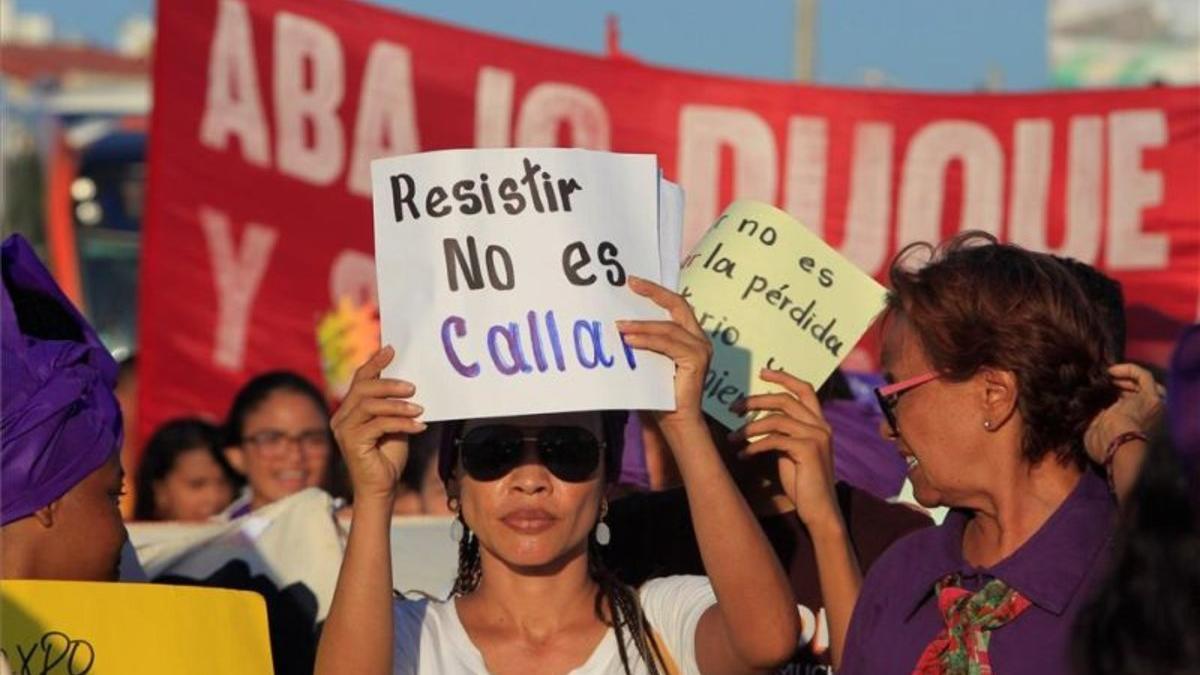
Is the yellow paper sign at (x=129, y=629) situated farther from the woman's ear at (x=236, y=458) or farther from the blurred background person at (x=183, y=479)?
the blurred background person at (x=183, y=479)

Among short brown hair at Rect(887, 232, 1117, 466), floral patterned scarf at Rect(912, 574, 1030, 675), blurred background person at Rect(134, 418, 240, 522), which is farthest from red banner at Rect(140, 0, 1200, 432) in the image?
floral patterned scarf at Rect(912, 574, 1030, 675)

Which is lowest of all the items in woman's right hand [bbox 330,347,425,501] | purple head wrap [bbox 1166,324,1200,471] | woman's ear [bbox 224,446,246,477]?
woman's ear [bbox 224,446,246,477]

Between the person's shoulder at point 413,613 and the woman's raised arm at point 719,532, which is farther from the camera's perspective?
the person's shoulder at point 413,613

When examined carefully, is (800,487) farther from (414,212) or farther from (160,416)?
(160,416)

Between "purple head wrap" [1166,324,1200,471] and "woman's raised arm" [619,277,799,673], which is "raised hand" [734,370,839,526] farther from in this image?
"purple head wrap" [1166,324,1200,471]

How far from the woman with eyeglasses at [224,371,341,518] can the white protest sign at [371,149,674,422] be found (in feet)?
13.7

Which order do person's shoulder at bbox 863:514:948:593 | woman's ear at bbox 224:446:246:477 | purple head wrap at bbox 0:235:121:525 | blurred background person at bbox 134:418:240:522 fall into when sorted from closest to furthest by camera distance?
person's shoulder at bbox 863:514:948:593
purple head wrap at bbox 0:235:121:525
woman's ear at bbox 224:446:246:477
blurred background person at bbox 134:418:240:522

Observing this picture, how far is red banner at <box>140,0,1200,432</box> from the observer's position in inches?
407

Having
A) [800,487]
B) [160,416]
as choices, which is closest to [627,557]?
[800,487]

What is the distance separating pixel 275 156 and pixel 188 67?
1.63 ft

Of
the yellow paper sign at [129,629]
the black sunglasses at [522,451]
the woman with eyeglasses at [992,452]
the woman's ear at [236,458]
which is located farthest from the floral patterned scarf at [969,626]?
the woman's ear at [236,458]

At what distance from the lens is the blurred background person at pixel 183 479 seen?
8703mm

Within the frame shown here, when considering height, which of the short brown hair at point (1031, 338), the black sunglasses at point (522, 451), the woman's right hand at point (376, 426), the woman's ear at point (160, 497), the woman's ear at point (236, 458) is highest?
the short brown hair at point (1031, 338)

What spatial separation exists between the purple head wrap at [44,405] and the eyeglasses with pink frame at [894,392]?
51.8 inches
